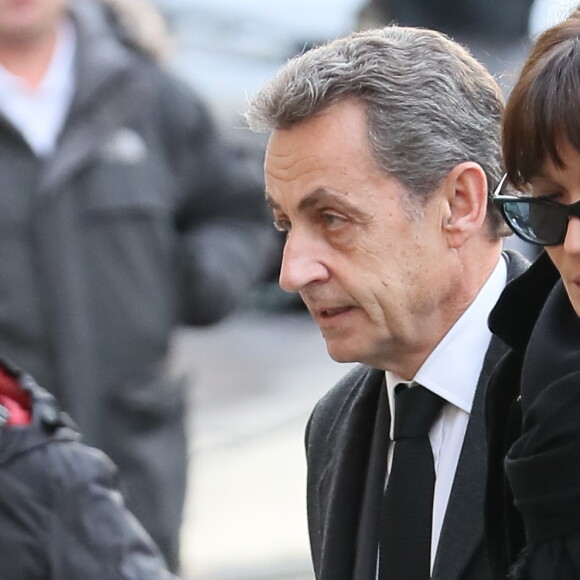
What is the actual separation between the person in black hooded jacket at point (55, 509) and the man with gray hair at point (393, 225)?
1.31 ft

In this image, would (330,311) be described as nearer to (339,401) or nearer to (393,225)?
(393,225)

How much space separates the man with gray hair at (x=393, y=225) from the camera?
310 centimetres

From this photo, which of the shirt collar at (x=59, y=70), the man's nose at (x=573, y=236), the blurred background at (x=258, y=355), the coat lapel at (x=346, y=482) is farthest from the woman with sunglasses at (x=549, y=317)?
the shirt collar at (x=59, y=70)

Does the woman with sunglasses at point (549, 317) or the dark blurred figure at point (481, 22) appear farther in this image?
the dark blurred figure at point (481, 22)

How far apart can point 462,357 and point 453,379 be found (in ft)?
0.16

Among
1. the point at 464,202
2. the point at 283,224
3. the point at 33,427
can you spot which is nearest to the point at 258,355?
the point at 283,224

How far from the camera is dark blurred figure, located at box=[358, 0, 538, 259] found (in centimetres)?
676

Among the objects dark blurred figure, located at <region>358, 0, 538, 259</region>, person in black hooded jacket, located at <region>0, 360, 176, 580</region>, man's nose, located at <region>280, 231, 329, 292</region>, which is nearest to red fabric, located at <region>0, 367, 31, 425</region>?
person in black hooded jacket, located at <region>0, 360, 176, 580</region>

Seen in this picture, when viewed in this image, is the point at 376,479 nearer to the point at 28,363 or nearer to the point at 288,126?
the point at 288,126

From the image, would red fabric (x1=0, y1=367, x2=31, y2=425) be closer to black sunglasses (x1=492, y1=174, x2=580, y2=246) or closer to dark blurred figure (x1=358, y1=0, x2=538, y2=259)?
black sunglasses (x1=492, y1=174, x2=580, y2=246)

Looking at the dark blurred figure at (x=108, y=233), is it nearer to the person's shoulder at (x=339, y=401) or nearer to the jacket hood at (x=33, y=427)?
the person's shoulder at (x=339, y=401)

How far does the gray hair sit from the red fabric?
0.66 metres

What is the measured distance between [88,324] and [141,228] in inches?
12.4

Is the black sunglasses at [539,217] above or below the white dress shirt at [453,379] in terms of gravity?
above
